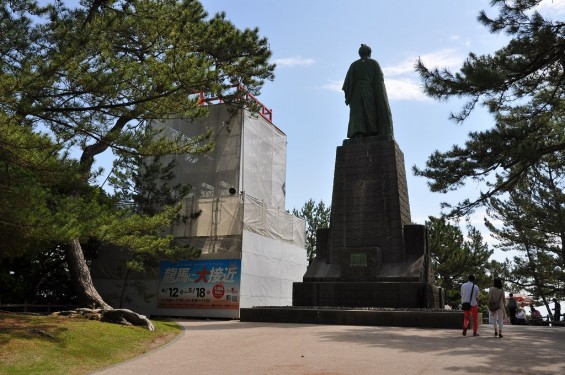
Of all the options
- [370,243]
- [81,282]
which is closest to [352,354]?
[81,282]

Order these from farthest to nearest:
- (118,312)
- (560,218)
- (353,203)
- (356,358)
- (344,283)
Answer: (560,218)
(353,203)
(344,283)
(118,312)
(356,358)

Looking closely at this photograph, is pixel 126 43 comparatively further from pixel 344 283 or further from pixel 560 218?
pixel 560 218

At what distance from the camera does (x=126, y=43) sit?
960 centimetres

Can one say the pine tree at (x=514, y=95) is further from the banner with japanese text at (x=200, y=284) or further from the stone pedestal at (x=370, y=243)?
the banner with japanese text at (x=200, y=284)

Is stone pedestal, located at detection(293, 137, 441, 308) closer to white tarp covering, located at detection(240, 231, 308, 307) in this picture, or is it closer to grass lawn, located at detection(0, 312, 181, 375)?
white tarp covering, located at detection(240, 231, 308, 307)

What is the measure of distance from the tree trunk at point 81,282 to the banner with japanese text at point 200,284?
5696 mm

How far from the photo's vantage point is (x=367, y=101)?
1447 centimetres

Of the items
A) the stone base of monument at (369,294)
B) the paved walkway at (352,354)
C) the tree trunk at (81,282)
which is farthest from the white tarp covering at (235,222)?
the paved walkway at (352,354)

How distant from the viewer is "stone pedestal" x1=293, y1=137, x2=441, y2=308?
11.9 m

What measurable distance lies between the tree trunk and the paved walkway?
8.60 feet

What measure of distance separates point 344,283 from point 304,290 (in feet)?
3.59

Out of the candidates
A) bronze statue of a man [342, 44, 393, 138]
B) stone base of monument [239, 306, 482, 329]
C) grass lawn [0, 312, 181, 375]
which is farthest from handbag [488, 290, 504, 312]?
bronze statue of a man [342, 44, 393, 138]

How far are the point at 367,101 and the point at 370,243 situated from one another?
432cm

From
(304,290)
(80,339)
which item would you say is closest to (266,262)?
(304,290)
